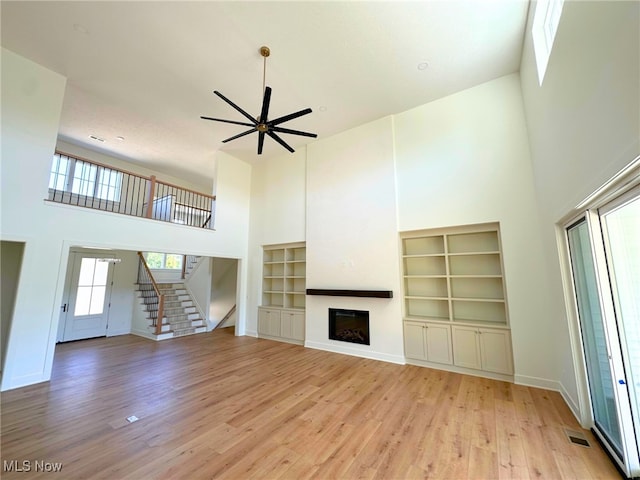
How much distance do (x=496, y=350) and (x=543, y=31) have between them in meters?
4.49

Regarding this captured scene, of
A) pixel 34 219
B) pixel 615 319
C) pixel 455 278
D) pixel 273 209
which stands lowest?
pixel 615 319

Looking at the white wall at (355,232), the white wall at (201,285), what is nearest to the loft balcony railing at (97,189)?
the white wall at (201,285)

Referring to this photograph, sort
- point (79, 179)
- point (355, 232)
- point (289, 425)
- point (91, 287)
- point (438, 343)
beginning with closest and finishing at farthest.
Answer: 1. point (289, 425)
2. point (438, 343)
3. point (355, 232)
4. point (91, 287)
5. point (79, 179)

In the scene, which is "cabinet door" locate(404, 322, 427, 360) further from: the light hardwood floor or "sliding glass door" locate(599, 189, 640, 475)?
"sliding glass door" locate(599, 189, 640, 475)

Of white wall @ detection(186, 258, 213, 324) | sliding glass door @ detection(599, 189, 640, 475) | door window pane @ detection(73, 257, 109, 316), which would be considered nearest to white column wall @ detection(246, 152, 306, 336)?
white wall @ detection(186, 258, 213, 324)

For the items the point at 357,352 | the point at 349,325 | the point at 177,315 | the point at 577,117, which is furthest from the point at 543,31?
the point at 177,315

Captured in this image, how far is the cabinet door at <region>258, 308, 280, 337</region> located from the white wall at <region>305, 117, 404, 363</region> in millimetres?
1072

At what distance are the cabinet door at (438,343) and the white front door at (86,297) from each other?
8050mm

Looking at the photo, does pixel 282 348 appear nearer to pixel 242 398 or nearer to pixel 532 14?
pixel 242 398

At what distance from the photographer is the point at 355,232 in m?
5.67

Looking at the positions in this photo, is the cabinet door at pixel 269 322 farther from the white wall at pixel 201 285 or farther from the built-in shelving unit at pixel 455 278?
the built-in shelving unit at pixel 455 278

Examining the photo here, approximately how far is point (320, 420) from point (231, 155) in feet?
22.7

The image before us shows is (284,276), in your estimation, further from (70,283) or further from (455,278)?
(70,283)

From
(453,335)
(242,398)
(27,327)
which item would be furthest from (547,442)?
(27,327)
